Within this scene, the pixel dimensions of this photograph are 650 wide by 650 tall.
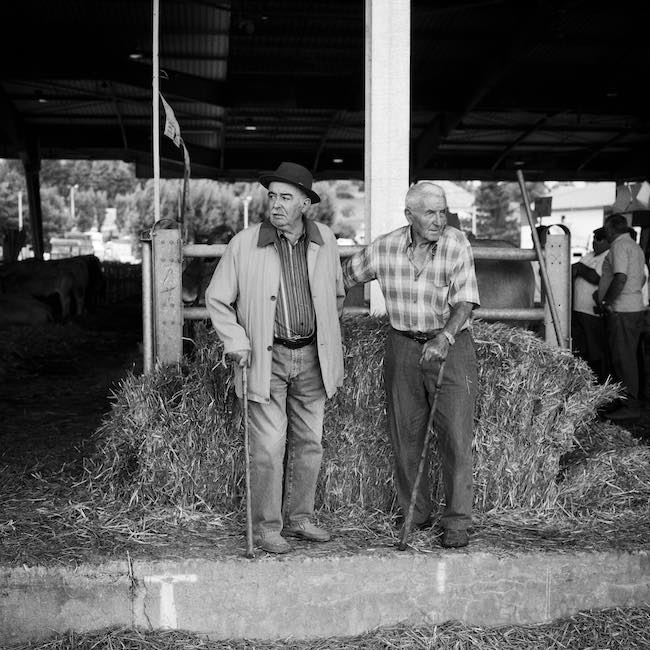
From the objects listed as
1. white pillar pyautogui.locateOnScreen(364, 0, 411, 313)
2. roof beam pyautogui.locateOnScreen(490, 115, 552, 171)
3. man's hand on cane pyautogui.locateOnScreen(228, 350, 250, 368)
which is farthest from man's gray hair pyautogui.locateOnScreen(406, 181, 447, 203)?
roof beam pyautogui.locateOnScreen(490, 115, 552, 171)

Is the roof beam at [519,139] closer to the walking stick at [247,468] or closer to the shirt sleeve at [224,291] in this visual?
the shirt sleeve at [224,291]

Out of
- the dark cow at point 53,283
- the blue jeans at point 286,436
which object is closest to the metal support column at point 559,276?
the blue jeans at point 286,436

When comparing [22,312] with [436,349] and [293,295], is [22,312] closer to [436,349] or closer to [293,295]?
[293,295]

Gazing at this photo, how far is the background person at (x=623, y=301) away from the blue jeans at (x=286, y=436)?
4617 mm

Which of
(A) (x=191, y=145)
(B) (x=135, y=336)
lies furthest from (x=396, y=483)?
(A) (x=191, y=145)

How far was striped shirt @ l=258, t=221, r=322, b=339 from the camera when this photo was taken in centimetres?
440

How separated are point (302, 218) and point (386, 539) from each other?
1.63 metres

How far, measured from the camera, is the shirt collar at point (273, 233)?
4352 millimetres

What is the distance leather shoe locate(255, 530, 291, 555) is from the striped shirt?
3.06ft

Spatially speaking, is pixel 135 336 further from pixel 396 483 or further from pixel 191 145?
pixel 396 483

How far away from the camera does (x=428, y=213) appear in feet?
14.4

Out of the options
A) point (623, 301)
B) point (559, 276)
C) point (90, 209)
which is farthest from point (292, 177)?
point (90, 209)

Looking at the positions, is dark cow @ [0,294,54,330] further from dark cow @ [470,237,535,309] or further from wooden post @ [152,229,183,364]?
wooden post @ [152,229,183,364]

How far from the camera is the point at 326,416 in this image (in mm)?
4918
